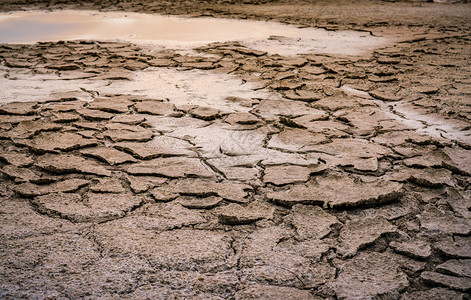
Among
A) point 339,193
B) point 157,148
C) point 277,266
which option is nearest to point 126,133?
point 157,148

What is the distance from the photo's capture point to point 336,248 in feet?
4.56

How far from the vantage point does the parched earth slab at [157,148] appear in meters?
2.04

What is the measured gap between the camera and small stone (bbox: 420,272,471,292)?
119 cm

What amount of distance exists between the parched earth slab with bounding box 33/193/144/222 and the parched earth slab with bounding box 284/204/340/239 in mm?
553

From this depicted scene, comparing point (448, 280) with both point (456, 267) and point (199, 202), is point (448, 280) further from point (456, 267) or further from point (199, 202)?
point (199, 202)

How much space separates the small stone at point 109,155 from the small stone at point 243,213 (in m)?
0.59

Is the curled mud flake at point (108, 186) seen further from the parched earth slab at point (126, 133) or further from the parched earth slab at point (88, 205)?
the parched earth slab at point (126, 133)

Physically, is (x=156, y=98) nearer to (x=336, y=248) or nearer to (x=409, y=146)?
(x=409, y=146)

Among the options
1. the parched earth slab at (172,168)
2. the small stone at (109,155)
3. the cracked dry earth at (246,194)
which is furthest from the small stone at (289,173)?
the small stone at (109,155)

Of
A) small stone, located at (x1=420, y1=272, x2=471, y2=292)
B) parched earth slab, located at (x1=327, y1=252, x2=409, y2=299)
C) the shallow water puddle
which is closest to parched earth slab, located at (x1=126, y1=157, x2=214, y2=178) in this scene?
parched earth slab, located at (x1=327, y1=252, x2=409, y2=299)

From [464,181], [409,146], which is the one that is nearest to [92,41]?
[409,146]

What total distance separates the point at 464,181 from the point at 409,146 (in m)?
0.38

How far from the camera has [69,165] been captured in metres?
1.92

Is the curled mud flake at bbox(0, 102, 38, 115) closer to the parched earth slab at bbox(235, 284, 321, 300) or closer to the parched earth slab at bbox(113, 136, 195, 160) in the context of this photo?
the parched earth slab at bbox(113, 136, 195, 160)
